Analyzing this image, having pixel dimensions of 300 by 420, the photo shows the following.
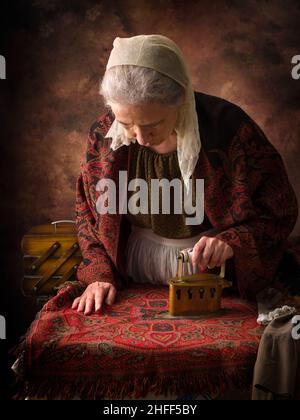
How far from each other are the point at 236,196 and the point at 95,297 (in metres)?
0.58

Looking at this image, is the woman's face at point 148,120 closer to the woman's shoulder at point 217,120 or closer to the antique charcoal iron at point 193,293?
the woman's shoulder at point 217,120

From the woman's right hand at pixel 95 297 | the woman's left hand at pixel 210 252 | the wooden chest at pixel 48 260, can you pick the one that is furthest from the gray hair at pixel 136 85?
the wooden chest at pixel 48 260

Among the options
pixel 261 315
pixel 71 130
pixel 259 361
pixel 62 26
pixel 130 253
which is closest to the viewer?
pixel 259 361

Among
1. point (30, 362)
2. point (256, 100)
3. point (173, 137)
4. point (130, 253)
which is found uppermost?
point (256, 100)

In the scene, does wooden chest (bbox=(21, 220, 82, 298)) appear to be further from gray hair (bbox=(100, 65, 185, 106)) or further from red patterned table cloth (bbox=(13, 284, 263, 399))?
gray hair (bbox=(100, 65, 185, 106))

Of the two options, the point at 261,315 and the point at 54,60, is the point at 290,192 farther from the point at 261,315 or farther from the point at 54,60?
the point at 54,60

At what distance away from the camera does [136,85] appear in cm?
157

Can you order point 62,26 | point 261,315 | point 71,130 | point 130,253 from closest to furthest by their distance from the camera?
point 261,315
point 130,253
point 62,26
point 71,130

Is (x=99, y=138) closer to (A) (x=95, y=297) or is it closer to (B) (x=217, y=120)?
(B) (x=217, y=120)

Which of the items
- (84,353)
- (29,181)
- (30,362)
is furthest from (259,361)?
(29,181)

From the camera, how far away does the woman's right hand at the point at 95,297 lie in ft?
5.52

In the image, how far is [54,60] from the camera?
7.10 feet

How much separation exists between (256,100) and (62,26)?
882 mm

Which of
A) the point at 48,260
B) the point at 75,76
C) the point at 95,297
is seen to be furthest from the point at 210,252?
the point at 75,76
